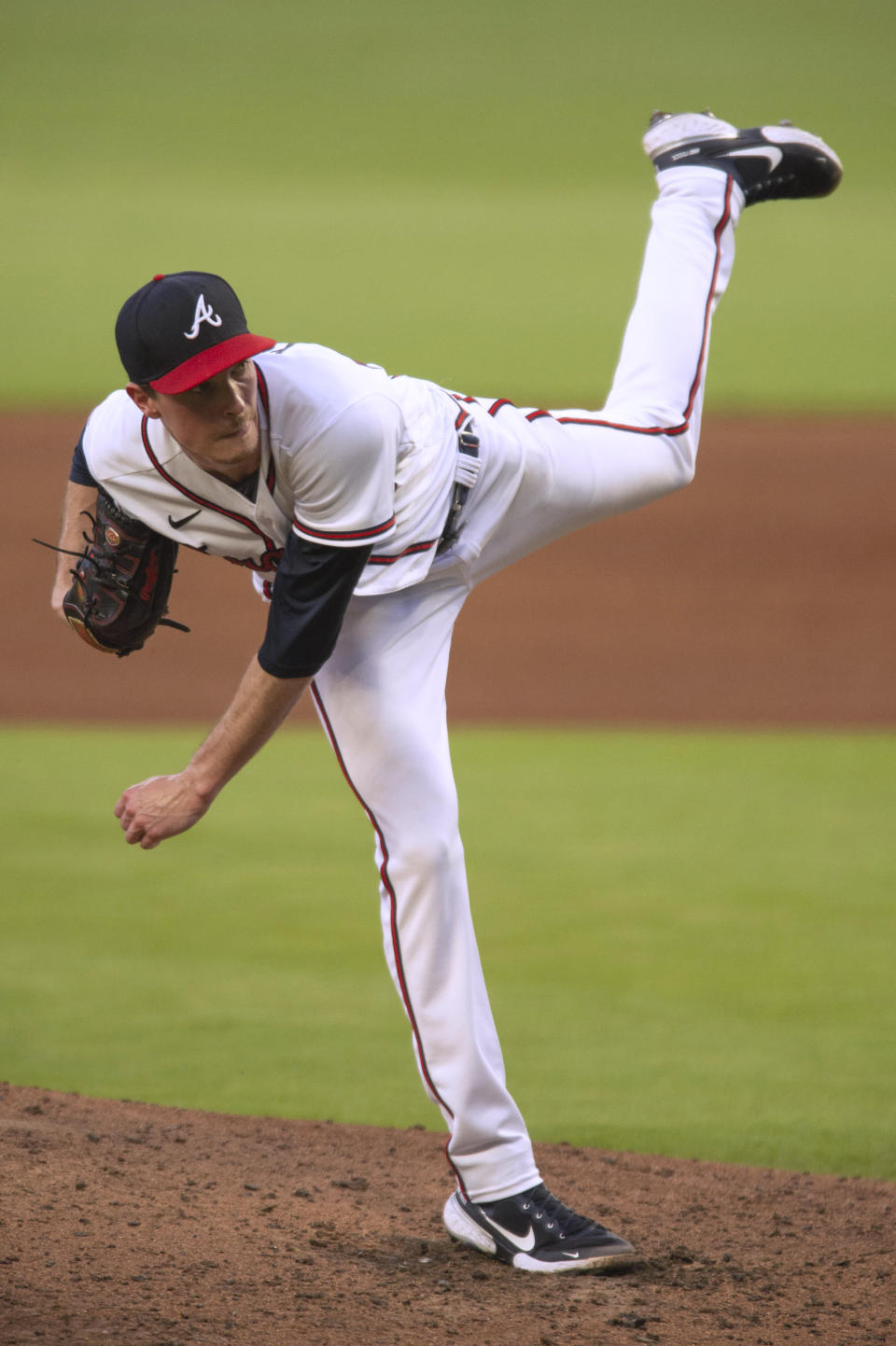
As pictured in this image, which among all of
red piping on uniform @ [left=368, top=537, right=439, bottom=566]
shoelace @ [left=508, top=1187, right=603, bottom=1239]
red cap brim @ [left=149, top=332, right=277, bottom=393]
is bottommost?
shoelace @ [left=508, top=1187, right=603, bottom=1239]

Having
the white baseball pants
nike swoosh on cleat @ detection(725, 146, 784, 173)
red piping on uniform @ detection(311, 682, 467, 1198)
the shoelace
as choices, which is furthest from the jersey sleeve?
nike swoosh on cleat @ detection(725, 146, 784, 173)

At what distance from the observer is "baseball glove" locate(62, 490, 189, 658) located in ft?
8.74

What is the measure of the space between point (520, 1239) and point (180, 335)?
165 centimetres

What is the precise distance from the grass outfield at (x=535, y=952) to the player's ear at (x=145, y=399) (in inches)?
75.6

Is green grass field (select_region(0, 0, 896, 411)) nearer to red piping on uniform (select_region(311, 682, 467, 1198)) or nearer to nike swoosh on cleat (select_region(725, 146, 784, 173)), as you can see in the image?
nike swoosh on cleat (select_region(725, 146, 784, 173))

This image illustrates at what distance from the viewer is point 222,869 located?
5.31 m

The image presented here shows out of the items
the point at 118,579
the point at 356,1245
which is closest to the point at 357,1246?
the point at 356,1245

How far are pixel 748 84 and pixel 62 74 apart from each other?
32.6 feet

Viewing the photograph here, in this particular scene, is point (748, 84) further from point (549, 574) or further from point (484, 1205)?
point (484, 1205)

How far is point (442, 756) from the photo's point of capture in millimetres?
2549

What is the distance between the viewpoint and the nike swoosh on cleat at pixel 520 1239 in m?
2.59

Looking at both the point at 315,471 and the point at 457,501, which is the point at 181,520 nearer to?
the point at 315,471

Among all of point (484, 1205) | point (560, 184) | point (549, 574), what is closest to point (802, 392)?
point (549, 574)

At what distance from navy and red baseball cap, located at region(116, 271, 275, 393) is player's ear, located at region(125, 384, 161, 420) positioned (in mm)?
15
